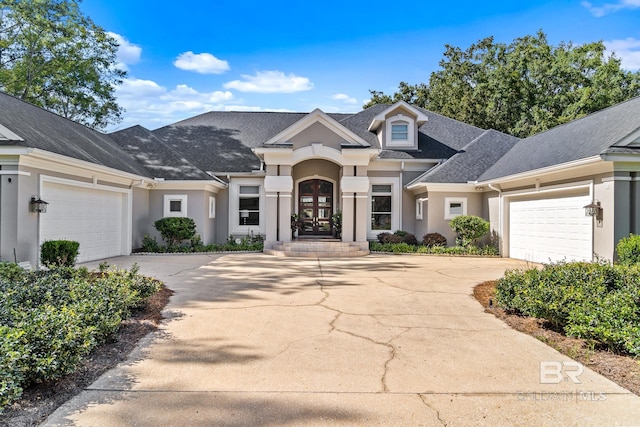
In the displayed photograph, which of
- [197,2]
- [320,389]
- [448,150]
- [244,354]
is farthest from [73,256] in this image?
[448,150]

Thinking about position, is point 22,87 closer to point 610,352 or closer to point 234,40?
point 234,40

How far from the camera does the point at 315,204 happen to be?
18.1 metres

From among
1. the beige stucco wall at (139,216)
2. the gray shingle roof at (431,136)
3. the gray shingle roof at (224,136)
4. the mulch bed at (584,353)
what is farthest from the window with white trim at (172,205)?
the mulch bed at (584,353)

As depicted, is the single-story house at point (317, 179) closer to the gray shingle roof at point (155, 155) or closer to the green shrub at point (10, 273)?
the gray shingle roof at point (155, 155)

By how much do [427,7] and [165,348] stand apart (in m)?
14.7

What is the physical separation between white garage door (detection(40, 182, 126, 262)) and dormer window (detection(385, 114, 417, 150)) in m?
11.1

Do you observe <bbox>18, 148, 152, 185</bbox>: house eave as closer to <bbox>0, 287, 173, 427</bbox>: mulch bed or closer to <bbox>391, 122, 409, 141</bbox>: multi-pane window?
<bbox>0, 287, 173, 427</bbox>: mulch bed

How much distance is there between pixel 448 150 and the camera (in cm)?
1750

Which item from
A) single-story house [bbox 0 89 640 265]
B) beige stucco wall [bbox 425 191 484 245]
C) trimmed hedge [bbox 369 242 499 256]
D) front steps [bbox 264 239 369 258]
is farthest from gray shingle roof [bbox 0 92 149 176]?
beige stucco wall [bbox 425 191 484 245]

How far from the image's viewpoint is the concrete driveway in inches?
121

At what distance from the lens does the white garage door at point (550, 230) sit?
397 inches

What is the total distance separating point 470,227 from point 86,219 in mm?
12816

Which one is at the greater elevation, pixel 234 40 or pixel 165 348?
pixel 234 40

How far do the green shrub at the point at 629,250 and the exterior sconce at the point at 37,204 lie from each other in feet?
42.5
